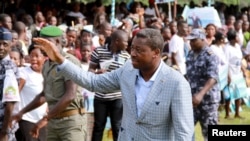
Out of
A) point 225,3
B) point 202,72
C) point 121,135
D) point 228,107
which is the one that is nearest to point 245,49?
point 228,107

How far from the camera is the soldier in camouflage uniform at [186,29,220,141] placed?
391 inches

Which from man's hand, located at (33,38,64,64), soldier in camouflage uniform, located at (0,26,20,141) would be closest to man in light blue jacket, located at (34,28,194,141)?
man's hand, located at (33,38,64,64)

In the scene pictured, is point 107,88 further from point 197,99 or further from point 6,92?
point 197,99

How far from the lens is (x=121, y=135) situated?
592 centimetres

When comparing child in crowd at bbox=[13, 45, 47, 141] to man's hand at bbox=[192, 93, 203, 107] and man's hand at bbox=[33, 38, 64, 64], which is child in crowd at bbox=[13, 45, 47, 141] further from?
man's hand at bbox=[33, 38, 64, 64]

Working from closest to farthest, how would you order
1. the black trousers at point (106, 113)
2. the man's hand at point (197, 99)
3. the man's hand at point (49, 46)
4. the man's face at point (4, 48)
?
the man's hand at point (49, 46), the man's face at point (4, 48), the man's hand at point (197, 99), the black trousers at point (106, 113)

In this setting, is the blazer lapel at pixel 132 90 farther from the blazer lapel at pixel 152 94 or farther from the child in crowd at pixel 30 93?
the child in crowd at pixel 30 93

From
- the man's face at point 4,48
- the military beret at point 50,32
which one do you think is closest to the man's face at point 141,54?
the military beret at point 50,32

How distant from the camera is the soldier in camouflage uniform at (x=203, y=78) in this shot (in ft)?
32.6

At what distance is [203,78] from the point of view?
1008 centimetres

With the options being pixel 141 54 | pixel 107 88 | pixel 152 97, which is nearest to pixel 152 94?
pixel 152 97

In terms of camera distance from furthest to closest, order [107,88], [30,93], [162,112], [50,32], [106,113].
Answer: [106,113] < [30,93] < [50,32] < [107,88] < [162,112]

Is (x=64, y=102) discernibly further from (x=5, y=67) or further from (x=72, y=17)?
(x=72, y=17)

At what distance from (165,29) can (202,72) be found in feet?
16.3
